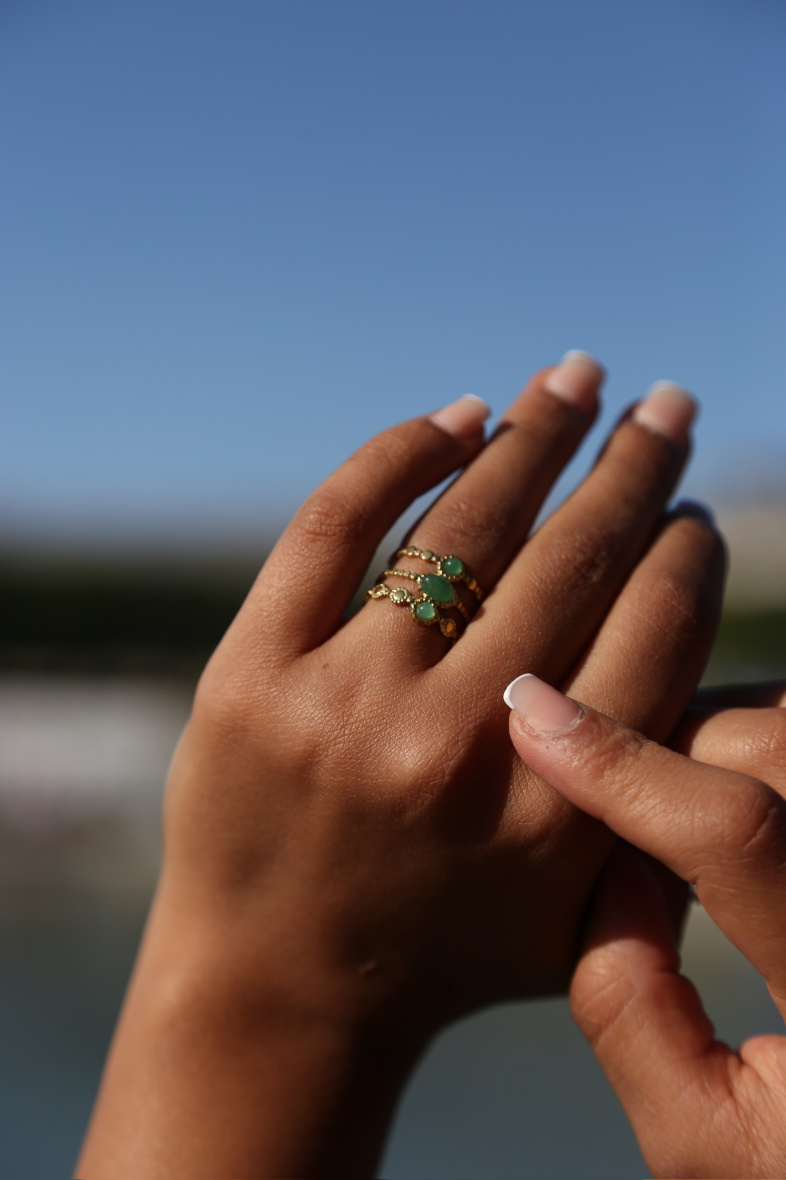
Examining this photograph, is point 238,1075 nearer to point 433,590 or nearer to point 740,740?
point 433,590

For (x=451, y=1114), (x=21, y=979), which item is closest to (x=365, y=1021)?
(x=451, y=1114)

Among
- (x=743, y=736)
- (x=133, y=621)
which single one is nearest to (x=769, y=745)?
(x=743, y=736)

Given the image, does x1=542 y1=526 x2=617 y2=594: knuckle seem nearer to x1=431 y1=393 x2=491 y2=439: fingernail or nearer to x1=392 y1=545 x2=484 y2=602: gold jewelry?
x1=392 y1=545 x2=484 y2=602: gold jewelry

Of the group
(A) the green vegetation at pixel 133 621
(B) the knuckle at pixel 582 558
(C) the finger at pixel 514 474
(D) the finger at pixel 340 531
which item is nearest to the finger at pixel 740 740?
(B) the knuckle at pixel 582 558

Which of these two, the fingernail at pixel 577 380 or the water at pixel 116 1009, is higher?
the fingernail at pixel 577 380

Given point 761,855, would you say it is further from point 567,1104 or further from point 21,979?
point 21,979

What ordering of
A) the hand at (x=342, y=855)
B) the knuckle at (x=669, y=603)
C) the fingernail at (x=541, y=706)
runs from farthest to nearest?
the knuckle at (x=669, y=603)
the hand at (x=342, y=855)
the fingernail at (x=541, y=706)

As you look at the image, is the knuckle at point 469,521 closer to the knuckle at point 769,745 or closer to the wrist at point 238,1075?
the knuckle at point 769,745
